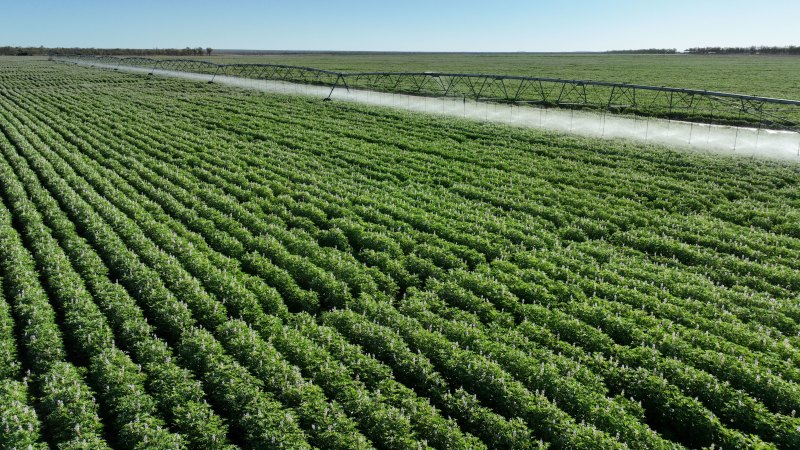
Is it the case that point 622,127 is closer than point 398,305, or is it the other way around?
point 398,305

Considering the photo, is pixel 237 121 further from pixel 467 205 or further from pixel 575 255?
pixel 575 255

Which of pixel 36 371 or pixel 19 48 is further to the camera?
pixel 19 48

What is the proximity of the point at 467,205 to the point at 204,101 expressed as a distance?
1371 inches

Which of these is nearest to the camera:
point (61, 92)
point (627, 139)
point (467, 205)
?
point (467, 205)

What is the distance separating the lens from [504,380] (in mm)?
8445

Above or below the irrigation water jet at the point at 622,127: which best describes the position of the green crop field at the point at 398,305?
below

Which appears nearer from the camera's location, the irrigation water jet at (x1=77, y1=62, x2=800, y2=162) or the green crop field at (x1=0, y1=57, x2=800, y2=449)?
the green crop field at (x1=0, y1=57, x2=800, y2=449)

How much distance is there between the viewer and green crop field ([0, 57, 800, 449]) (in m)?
7.72

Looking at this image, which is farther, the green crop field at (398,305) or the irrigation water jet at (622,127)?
the irrigation water jet at (622,127)

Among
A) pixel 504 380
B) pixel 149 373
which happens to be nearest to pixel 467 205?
pixel 504 380

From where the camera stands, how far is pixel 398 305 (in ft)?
37.1

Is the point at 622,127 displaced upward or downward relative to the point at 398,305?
upward

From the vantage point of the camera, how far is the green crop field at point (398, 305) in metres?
7.72

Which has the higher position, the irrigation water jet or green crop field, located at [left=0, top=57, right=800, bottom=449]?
the irrigation water jet
